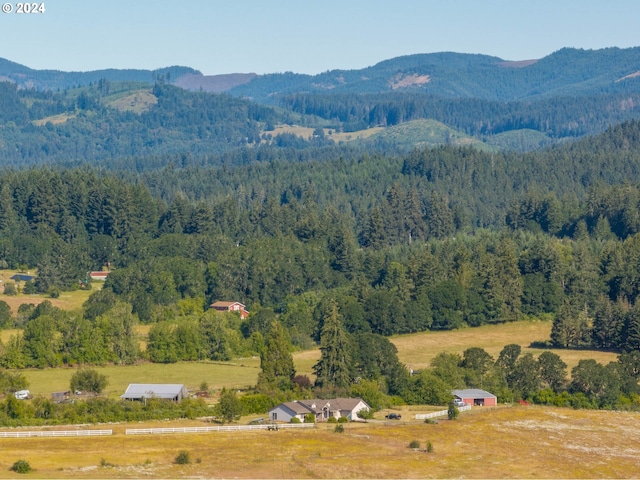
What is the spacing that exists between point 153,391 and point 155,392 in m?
0.38

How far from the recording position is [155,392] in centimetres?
10569

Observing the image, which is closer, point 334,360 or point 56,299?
point 334,360

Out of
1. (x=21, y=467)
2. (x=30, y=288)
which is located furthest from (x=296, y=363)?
(x=30, y=288)

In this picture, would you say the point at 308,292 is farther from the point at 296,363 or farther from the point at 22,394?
the point at 22,394

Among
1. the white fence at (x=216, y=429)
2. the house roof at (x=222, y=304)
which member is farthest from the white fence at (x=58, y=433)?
the house roof at (x=222, y=304)

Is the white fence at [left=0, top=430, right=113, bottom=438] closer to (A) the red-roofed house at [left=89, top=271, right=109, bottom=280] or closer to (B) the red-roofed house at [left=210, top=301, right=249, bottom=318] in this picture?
(B) the red-roofed house at [left=210, top=301, right=249, bottom=318]

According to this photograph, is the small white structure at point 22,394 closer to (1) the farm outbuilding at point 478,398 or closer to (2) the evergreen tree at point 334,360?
(2) the evergreen tree at point 334,360

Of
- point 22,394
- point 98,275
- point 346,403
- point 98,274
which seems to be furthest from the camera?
point 98,274

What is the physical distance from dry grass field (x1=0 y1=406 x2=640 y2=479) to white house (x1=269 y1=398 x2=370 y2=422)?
3.21 meters

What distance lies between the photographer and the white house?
97.7m

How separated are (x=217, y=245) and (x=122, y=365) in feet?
186

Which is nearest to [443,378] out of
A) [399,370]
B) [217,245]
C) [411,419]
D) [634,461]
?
[399,370]

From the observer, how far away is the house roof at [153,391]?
10469 cm

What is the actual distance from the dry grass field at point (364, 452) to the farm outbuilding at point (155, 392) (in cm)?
1402
